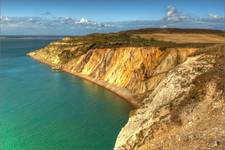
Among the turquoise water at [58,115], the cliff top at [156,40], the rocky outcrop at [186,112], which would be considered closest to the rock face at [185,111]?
the rocky outcrop at [186,112]

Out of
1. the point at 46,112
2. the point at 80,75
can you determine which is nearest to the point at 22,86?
the point at 80,75

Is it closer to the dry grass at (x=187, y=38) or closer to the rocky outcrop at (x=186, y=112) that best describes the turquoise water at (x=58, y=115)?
the rocky outcrop at (x=186, y=112)

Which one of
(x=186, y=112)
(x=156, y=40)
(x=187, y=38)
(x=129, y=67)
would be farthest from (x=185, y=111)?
(x=187, y=38)

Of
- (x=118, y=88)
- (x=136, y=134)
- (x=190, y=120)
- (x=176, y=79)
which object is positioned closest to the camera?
(x=190, y=120)

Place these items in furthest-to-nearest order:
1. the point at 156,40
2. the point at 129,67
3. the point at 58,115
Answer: the point at 156,40, the point at 129,67, the point at 58,115

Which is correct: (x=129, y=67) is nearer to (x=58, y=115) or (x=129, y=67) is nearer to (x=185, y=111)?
(x=58, y=115)

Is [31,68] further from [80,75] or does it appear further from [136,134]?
[136,134]

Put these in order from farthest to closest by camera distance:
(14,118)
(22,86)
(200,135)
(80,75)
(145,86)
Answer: (80,75) → (22,86) → (145,86) → (14,118) → (200,135)

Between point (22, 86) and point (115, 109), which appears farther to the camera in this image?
point (22, 86)
